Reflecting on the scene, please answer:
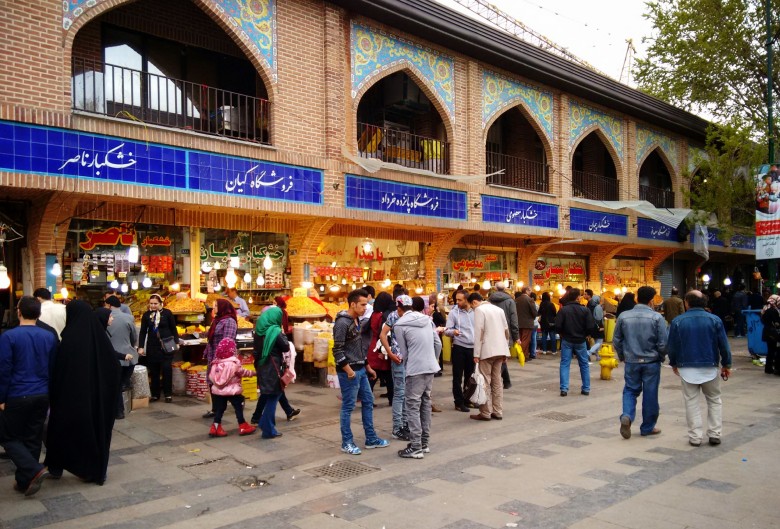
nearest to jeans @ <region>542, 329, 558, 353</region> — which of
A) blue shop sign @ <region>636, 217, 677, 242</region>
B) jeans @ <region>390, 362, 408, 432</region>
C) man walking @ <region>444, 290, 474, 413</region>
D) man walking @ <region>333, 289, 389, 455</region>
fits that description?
man walking @ <region>444, 290, 474, 413</region>

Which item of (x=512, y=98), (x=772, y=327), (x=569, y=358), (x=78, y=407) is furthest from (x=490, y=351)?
(x=512, y=98)

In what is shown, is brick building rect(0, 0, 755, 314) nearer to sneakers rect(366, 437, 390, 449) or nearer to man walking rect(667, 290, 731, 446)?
sneakers rect(366, 437, 390, 449)

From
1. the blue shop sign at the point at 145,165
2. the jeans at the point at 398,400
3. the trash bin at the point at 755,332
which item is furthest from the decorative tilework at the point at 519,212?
the jeans at the point at 398,400

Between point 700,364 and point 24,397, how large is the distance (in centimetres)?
676

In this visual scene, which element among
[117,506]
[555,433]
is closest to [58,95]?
[117,506]

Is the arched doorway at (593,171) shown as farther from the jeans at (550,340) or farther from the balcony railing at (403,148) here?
the balcony railing at (403,148)

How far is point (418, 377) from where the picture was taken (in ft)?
21.0

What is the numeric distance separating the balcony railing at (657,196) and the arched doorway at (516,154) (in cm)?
531

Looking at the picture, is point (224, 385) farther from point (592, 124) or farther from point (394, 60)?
point (592, 124)

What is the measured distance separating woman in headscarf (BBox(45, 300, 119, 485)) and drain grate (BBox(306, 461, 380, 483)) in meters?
1.97

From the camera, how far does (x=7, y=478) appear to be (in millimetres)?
5836

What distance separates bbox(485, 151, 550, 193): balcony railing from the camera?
1884 cm

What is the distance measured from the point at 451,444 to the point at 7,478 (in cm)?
450

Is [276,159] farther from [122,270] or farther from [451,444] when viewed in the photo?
[451,444]
